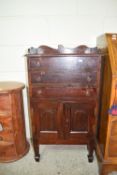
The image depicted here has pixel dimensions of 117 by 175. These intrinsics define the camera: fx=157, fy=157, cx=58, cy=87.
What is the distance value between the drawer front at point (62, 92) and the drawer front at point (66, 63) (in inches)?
8.1

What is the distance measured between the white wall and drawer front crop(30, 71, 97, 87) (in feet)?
1.87

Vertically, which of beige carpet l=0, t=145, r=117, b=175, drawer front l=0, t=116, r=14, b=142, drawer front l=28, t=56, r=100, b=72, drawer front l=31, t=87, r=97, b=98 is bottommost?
beige carpet l=0, t=145, r=117, b=175

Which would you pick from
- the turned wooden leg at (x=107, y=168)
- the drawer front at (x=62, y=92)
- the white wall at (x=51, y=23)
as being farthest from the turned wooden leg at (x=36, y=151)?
the white wall at (x=51, y=23)

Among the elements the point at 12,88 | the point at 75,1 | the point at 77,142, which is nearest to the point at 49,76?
the point at 12,88

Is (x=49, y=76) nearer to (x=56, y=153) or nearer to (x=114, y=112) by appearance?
(x=114, y=112)

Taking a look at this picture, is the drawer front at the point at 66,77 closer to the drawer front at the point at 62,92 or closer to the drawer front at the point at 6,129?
the drawer front at the point at 62,92

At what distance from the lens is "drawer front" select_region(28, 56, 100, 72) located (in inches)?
60.5

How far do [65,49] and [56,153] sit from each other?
1.33 meters

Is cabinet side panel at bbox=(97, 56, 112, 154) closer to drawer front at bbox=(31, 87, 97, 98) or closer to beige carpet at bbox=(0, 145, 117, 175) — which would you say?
drawer front at bbox=(31, 87, 97, 98)

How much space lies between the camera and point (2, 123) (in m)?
1.79

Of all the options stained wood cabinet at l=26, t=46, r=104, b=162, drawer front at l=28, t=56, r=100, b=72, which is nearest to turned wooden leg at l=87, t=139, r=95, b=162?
stained wood cabinet at l=26, t=46, r=104, b=162

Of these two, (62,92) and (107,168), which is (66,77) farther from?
(107,168)

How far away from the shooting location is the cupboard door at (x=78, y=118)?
1.66 metres

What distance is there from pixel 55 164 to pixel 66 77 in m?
1.05
